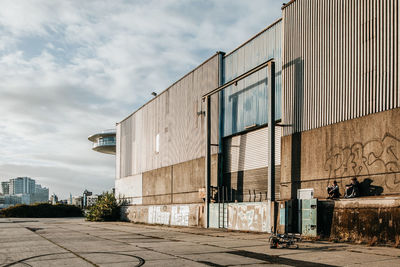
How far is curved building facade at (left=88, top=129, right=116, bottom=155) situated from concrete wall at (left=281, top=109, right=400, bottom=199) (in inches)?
2148

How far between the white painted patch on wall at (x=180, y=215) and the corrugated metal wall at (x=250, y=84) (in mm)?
7011

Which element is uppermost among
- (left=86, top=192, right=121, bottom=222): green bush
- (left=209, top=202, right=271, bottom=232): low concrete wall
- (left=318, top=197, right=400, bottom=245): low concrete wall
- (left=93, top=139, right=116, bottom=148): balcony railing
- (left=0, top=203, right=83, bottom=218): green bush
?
(left=93, top=139, right=116, bottom=148): balcony railing

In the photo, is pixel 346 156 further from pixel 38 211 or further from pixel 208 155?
pixel 38 211

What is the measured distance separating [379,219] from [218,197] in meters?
13.3

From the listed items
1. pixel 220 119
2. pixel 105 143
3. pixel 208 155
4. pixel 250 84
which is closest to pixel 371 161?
pixel 250 84

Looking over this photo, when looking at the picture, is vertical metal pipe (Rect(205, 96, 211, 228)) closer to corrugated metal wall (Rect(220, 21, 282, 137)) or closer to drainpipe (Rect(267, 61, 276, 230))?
corrugated metal wall (Rect(220, 21, 282, 137))

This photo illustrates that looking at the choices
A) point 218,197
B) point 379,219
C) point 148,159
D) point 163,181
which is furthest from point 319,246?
point 148,159

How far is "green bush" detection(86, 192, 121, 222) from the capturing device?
41719 mm

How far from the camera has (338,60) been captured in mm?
18094

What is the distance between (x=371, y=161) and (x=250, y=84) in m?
9.92

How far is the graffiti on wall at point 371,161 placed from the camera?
15117 mm

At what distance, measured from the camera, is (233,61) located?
2638cm

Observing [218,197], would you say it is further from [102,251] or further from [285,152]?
[102,251]

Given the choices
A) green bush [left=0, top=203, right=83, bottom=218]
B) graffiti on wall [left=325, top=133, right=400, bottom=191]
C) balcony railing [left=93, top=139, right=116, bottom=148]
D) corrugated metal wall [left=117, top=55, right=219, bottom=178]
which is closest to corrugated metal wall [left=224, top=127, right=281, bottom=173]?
corrugated metal wall [left=117, top=55, right=219, bottom=178]
